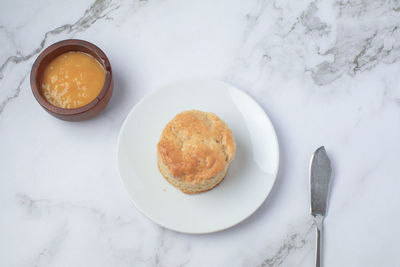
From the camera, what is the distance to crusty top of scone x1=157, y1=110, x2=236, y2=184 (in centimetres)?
185

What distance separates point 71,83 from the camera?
2027mm

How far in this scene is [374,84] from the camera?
2.29 meters

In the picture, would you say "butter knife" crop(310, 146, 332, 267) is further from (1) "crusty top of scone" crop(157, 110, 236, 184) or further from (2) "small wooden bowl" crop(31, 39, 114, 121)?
(2) "small wooden bowl" crop(31, 39, 114, 121)

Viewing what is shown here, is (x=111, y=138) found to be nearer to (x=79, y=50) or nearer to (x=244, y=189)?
(x=79, y=50)

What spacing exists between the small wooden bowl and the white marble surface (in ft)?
0.54

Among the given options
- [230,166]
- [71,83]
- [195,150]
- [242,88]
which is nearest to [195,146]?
[195,150]

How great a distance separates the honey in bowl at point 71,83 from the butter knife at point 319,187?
106 cm

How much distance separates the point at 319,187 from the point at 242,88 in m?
0.61

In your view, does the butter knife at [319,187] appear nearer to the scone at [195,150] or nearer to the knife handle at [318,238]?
the knife handle at [318,238]

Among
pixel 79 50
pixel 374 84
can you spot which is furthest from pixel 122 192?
pixel 374 84

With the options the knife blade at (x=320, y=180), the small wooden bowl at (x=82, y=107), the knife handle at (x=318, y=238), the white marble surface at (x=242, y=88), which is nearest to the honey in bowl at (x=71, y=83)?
the small wooden bowl at (x=82, y=107)

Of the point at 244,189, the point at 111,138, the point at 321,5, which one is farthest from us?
the point at 321,5

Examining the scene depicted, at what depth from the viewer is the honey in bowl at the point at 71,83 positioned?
203 centimetres

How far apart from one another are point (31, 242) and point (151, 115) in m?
0.80
